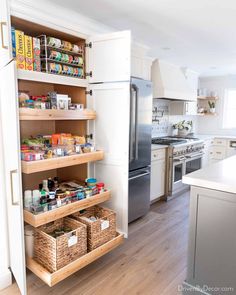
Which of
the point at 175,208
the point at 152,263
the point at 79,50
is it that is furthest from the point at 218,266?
the point at 79,50

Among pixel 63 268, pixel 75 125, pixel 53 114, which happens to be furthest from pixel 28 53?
pixel 63 268

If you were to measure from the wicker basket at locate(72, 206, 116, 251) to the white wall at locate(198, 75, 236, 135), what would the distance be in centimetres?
484

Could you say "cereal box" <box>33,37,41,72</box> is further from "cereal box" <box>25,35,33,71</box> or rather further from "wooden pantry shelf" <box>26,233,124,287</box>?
"wooden pantry shelf" <box>26,233,124,287</box>

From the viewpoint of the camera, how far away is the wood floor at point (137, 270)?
200cm

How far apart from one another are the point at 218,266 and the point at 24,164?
1617 mm

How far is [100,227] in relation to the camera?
227 cm

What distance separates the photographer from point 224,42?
346 centimetres

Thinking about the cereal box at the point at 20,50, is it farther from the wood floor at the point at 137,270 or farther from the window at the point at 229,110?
the window at the point at 229,110

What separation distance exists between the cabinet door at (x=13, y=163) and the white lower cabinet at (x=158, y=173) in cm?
222

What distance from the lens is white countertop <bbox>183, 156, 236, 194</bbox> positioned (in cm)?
160

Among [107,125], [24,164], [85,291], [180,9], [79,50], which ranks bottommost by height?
[85,291]

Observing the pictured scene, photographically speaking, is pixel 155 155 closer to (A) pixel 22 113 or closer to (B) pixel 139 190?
(B) pixel 139 190

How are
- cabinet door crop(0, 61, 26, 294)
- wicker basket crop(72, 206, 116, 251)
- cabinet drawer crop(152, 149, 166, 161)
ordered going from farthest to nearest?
cabinet drawer crop(152, 149, 166, 161) → wicker basket crop(72, 206, 116, 251) → cabinet door crop(0, 61, 26, 294)

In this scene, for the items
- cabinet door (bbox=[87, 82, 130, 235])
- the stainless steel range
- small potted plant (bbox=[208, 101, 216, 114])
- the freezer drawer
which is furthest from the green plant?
cabinet door (bbox=[87, 82, 130, 235])
